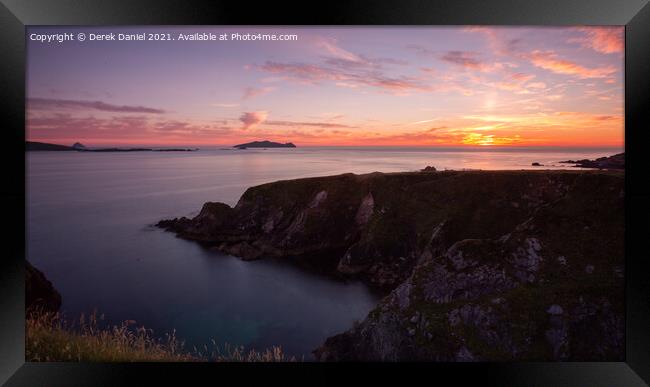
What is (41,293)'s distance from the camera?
330 inches

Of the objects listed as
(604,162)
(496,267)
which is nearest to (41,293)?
(496,267)

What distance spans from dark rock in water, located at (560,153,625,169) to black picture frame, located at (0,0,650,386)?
0.24 meters

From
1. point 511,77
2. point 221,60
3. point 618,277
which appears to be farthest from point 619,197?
point 221,60

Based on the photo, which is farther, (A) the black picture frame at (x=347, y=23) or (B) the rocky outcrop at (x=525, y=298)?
(B) the rocky outcrop at (x=525, y=298)

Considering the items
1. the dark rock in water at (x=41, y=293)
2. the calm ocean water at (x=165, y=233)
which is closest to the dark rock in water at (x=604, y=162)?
the calm ocean water at (x=165, y=233)

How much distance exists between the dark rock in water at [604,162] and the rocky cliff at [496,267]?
0.23 m

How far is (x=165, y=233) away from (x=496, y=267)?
11082 millimetres

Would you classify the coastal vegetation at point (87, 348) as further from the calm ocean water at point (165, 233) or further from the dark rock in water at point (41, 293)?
the calm ocean water at point (165, 233)

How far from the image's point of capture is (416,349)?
7.55m

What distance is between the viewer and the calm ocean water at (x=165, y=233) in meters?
8.73

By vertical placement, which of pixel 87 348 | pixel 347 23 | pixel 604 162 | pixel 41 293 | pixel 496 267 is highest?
pixel 347 23

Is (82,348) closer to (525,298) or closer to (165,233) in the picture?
(165,233)

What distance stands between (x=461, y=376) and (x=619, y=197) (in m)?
4.98

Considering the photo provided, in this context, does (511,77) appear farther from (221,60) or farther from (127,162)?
(127,162)
